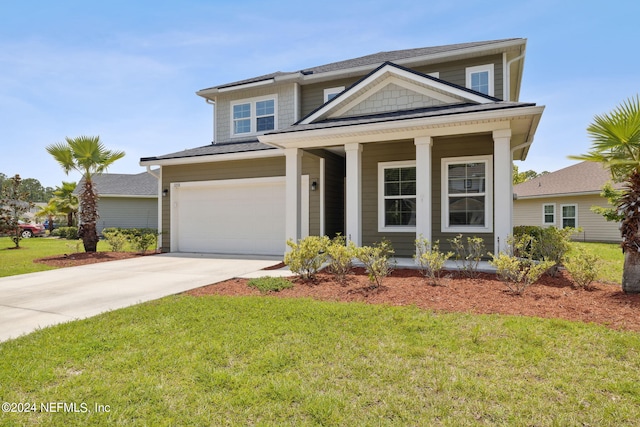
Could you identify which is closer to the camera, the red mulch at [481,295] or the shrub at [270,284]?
the red mulch at [481,295]

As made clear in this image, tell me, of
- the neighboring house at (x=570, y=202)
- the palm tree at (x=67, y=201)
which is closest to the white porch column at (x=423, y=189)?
the neighboring house at (x=570, y=202)

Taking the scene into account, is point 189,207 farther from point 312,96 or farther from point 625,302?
point 625,302

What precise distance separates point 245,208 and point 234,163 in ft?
5.01

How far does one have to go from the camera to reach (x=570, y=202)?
1853 centimetres

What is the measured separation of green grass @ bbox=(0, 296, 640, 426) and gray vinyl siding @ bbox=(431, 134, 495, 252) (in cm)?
518

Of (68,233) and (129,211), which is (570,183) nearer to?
(129,211)

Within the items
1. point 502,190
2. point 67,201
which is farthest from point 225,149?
point 67,201

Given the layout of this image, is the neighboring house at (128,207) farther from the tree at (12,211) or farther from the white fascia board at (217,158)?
the white fascia board at (217,158)

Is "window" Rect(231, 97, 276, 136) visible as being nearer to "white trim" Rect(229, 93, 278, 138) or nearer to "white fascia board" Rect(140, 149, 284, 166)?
"white trim" Rect(229, 93, 278, 138)

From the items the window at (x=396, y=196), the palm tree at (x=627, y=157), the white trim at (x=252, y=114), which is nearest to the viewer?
the palm tree at (x=627, y=157)

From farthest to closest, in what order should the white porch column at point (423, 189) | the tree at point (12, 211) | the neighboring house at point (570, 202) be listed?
the neighboring house at point (570, 202) < the tree at point (12, 211) < the white porch column at point (423, 189)

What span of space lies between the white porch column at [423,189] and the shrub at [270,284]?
10.4 ft

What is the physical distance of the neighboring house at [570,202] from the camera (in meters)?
17.4

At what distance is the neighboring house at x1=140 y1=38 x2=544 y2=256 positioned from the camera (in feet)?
25.8
